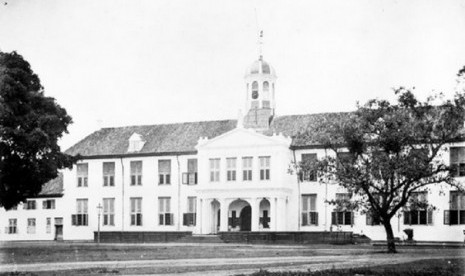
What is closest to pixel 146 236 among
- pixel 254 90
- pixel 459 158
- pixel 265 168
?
pixel 265 168

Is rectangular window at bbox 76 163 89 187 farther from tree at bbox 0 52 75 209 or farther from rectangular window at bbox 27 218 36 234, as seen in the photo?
tree at bbox 0 52 75 209

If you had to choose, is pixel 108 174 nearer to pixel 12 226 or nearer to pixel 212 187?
pixel 212 187

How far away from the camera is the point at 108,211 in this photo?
195ft

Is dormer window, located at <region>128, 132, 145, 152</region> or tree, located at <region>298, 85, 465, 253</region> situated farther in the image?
dormer window, located at <region>128, 132, 145, 152</region>

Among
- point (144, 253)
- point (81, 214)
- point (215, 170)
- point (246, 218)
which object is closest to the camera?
point (144, 253)

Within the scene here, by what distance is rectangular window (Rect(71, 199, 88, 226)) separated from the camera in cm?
6012

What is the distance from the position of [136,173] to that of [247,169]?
33.3 ft

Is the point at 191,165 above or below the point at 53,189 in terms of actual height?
above

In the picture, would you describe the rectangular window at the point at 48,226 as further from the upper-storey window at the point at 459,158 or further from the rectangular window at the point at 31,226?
the upper-storey window at the point at 459,158

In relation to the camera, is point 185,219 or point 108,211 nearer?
point 185,219

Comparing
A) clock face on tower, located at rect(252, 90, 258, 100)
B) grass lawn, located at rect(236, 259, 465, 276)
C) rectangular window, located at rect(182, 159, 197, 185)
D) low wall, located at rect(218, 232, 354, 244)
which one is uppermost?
clock face on tower, located at rect(252, 90, 258, 100)

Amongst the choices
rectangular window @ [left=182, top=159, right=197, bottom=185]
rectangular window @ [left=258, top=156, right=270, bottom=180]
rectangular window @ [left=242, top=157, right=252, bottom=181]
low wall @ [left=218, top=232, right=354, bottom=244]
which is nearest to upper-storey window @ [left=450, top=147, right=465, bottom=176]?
low wall @ [left=218, top=232, right=354, bottom=244]

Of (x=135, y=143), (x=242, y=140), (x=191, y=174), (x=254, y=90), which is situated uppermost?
(x=254, y=90)

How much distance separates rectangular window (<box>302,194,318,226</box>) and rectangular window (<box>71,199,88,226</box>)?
18.2 metres
